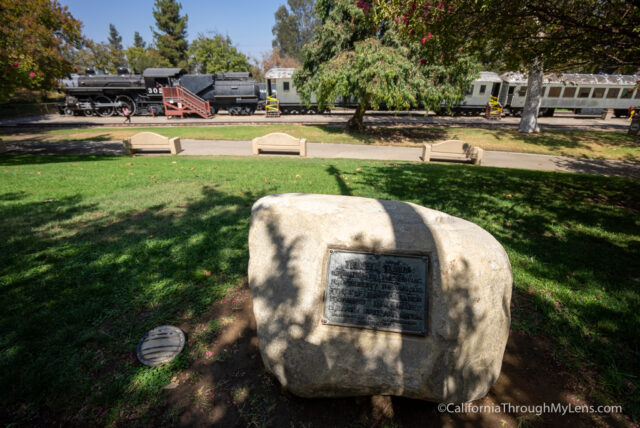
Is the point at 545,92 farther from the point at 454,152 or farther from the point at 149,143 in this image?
the point at 149,143

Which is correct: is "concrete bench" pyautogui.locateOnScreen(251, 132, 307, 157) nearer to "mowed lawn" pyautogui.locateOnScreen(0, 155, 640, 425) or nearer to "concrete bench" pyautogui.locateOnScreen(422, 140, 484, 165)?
"mowed lawn" pyautogui.locateOnScreen(0, 155, 640, 425)

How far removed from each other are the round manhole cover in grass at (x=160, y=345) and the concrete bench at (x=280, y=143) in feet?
29.3

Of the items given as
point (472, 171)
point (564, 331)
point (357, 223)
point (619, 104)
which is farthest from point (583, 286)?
point (619, 104)

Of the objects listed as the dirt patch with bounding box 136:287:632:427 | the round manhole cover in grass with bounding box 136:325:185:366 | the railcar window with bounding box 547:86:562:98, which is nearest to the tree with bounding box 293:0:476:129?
the dirt patch with bounding box 136:287:632:427

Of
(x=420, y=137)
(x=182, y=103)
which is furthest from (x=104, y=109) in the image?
(x=420, y=137)

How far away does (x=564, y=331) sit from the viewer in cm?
294

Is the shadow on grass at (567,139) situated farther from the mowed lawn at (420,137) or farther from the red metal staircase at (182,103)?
the red metal staircase at (182,103)

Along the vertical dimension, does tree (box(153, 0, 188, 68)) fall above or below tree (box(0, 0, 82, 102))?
above

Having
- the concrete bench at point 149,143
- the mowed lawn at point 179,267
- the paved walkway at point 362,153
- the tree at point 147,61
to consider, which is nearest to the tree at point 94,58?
the tree at point 147,61

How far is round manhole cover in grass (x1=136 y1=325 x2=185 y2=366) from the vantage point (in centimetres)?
258

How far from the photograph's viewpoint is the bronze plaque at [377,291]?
225cm

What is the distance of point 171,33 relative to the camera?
49219 mm

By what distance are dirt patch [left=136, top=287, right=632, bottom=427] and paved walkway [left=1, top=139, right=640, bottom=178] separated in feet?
30.8

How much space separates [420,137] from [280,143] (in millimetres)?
9034
